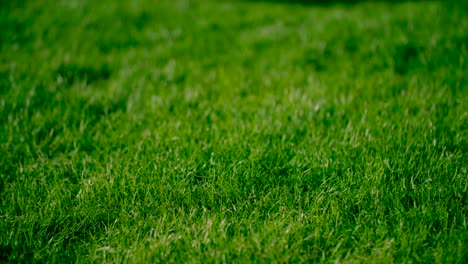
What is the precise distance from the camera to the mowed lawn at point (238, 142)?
82.8 inches

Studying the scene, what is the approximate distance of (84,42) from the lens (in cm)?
491

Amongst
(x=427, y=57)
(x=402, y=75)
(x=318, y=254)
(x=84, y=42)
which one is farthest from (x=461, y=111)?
(x=84, y=42)

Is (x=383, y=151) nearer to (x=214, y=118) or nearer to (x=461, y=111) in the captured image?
(x=461, y=111)

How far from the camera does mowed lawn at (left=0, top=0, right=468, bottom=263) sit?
2.10 m

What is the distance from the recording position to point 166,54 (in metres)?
4.61

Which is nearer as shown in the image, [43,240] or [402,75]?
[43,240]

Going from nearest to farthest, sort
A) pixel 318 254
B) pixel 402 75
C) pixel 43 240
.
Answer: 1. pixel 318 254
2. pixel 43 240
3. pixel 402 75

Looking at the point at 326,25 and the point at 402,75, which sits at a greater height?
the point at 326,25

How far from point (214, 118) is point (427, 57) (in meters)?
2.48

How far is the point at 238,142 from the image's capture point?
286 cm

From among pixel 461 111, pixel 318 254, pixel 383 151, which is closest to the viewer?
pixel 318 254

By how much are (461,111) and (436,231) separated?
144cm

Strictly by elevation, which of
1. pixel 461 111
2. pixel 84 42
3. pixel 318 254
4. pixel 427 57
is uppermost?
pixel 84 42

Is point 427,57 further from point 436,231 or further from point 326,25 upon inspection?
point 436,231
